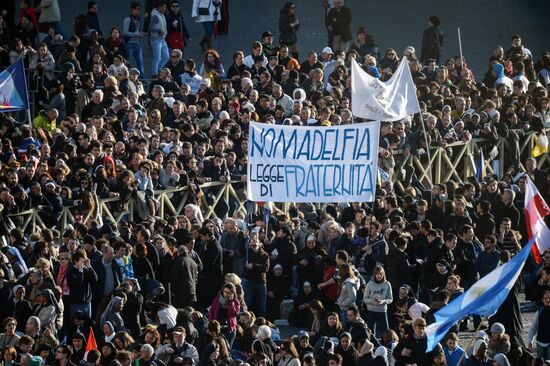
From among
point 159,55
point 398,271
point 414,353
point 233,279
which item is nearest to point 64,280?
point 233,279

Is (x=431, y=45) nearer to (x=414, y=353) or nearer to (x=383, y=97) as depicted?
(x=383, y=97)

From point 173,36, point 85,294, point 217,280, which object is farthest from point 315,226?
point 173,36

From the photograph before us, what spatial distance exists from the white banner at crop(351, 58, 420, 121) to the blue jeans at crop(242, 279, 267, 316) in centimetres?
396

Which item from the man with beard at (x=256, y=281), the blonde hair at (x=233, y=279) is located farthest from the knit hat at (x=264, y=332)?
the man with beard at (x=256, y=281)

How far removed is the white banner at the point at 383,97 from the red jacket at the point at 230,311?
5.31 metres

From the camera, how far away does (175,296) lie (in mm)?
25703

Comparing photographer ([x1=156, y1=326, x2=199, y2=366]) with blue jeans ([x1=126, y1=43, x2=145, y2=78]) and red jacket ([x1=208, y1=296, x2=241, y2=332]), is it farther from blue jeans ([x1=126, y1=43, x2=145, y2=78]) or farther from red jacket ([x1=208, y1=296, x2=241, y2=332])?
blue jeans ([x1=126, y1=43, x2=145, y2=78])

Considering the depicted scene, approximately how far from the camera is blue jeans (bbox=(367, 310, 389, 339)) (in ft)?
82.1

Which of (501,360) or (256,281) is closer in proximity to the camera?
(501,360)

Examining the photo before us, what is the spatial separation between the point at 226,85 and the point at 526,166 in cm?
521

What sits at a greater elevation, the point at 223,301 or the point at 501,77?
the point at 501,77

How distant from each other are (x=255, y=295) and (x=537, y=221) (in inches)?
170

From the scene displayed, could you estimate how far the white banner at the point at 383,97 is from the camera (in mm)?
28891

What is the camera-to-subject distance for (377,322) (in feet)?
82.3
